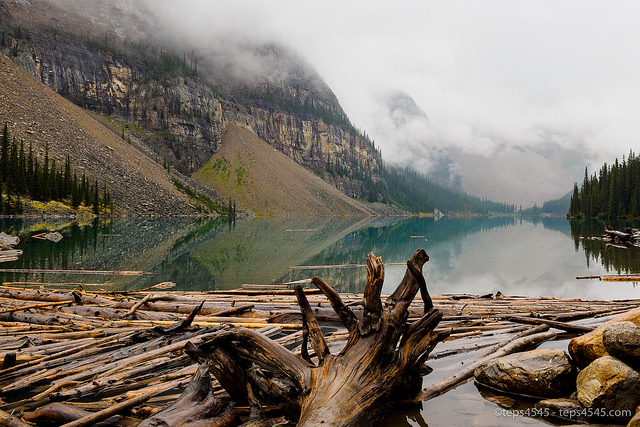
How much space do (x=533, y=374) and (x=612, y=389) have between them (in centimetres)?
83

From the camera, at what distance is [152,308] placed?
8.73 metres

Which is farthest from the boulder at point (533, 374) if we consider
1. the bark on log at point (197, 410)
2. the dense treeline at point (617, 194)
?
the dense treeline at point (617, 194)

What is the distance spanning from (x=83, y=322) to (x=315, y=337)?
5.73 m

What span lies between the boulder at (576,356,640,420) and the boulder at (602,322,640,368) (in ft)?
0.44

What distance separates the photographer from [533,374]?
4.44 meters

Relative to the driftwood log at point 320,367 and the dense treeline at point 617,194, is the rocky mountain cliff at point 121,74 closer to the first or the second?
the dense treeline at point 617,194

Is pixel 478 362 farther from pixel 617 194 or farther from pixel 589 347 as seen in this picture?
pixel 617 194

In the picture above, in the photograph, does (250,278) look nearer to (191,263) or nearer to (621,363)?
(191,263)

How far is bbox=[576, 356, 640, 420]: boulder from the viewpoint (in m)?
3.74

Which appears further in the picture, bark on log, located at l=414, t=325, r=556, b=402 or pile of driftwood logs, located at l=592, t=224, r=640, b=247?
pile of driftwood logs, located at l=592, t=224, r=640, b=247

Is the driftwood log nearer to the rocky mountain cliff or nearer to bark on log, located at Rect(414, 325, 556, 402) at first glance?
bark on log, located at Rect(414, 325, 556, 402)

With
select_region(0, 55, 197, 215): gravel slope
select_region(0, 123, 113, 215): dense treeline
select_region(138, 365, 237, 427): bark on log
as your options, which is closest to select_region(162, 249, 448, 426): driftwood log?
select_region(138, 365, 237, 427): bark on log

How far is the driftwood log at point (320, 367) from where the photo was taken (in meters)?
3.46

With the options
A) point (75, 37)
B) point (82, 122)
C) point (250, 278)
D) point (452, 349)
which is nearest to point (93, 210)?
point (82, 122)
